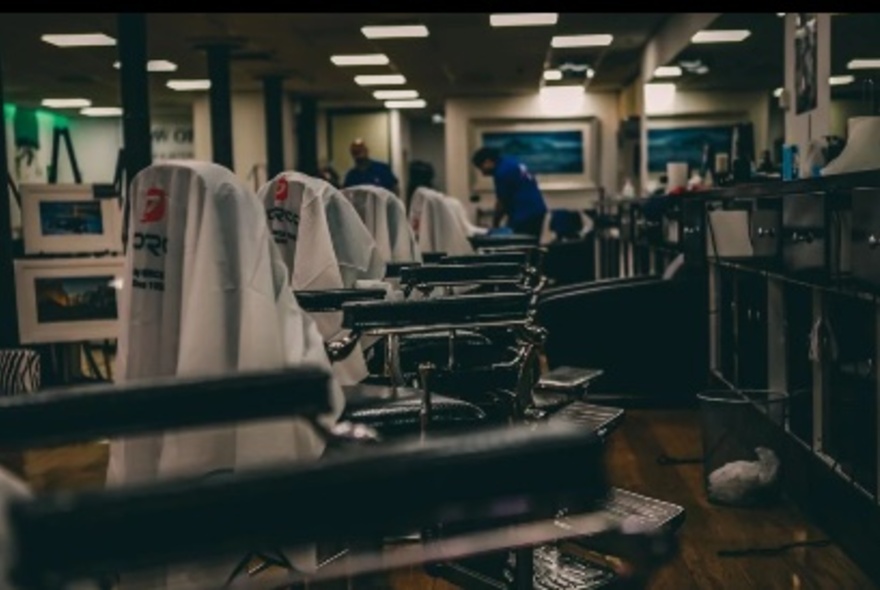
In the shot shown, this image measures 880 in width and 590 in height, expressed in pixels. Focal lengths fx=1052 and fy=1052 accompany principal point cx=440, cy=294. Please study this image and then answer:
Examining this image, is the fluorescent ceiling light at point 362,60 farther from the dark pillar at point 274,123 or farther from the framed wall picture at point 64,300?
the framed wall picture at point 64,300

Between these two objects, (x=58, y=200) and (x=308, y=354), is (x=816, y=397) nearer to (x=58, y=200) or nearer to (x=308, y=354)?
(x=308, y=354)

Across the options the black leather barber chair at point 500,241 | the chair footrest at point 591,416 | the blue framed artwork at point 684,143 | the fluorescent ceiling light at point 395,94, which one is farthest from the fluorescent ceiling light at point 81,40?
the chair footrest at point 591,416

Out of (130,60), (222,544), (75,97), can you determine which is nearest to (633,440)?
(222,544)

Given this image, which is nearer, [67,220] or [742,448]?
[742,448]

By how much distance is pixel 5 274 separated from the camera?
5.41 metres

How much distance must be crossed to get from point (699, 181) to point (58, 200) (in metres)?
4.19

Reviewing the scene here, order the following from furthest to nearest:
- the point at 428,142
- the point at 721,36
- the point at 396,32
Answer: the point at 428,142, the point at 396,32, the point at 721,36

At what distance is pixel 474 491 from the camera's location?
3.19 ft

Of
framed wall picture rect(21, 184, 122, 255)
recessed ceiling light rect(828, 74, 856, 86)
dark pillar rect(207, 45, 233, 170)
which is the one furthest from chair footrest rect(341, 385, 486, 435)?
dark pillar rect(207, 45, 233, 170)

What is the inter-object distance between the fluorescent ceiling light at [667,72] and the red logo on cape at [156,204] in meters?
8.13

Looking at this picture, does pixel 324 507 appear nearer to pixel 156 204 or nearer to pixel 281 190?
pixel 156 204

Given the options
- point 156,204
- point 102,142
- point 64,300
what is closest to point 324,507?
point 156,204

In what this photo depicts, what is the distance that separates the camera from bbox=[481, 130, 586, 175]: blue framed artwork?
16297 millimetres

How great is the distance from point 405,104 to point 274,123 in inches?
180
